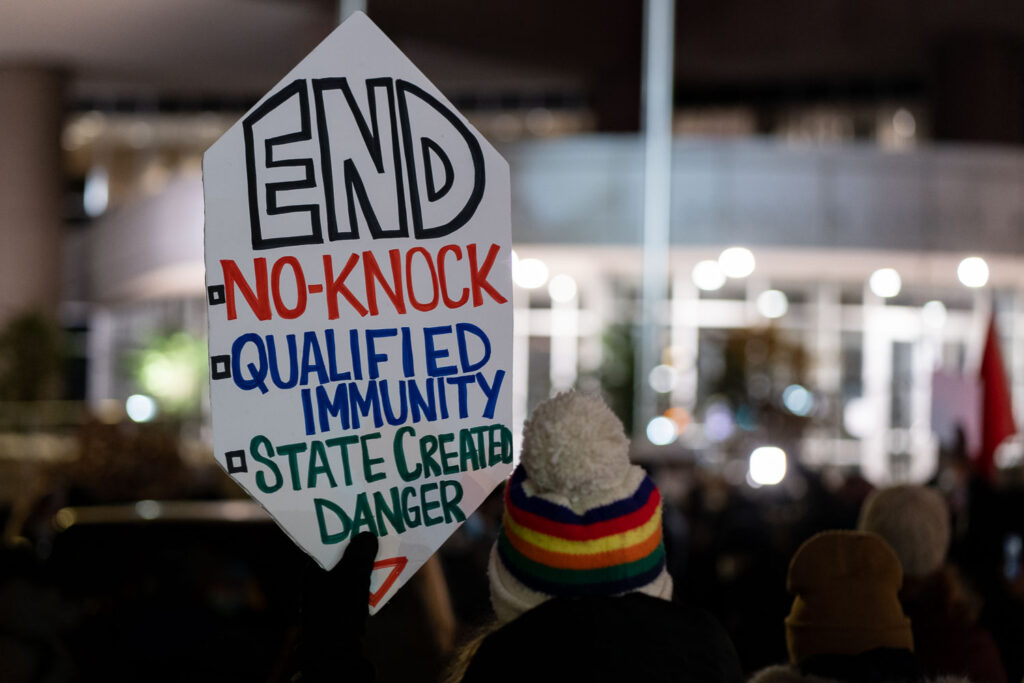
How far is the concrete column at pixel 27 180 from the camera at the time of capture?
3481 centimetres

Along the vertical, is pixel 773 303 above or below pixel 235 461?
below

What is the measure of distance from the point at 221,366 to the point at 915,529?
2.08 m

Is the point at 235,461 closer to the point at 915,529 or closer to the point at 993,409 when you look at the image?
the point at 915,529

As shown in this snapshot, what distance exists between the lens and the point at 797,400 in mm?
27578

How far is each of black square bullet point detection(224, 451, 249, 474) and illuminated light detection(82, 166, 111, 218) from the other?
45082 millimetres

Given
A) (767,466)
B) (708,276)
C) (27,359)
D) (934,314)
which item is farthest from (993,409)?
(27,359)

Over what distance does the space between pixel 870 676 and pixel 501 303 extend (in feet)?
3.73

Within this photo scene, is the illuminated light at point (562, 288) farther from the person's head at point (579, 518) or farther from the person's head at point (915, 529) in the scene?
the person's head at point (579, 518)

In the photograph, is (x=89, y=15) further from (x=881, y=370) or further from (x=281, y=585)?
(x=281, y=585)

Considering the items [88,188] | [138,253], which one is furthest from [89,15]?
[88,188]

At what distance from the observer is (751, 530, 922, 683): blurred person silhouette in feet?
10.5

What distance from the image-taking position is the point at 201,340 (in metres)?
35.2

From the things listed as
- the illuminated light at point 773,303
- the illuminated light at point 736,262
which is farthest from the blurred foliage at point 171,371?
the illuminated light at point 773,303

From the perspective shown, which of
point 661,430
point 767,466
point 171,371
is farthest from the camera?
point 171,371
